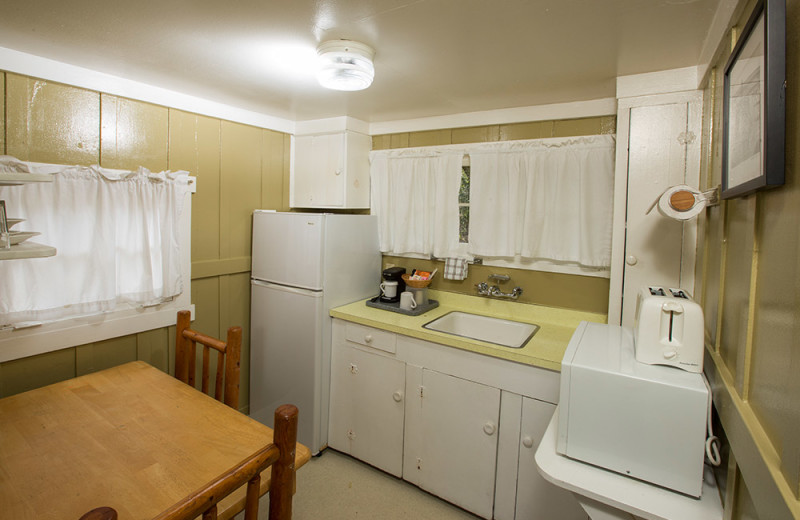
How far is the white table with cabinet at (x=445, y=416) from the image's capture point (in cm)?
192

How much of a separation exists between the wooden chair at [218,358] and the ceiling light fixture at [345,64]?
1185 millimetres

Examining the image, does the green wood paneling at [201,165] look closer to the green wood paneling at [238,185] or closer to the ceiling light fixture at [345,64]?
the green wood paneling at [238,185]

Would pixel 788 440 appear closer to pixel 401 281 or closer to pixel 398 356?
pixel 398 356

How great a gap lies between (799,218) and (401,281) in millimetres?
2230

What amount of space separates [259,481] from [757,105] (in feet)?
4.52

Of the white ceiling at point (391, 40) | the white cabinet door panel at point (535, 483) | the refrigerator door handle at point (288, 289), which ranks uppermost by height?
the white ceiling at point (391, 40)

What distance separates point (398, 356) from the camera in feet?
7.68

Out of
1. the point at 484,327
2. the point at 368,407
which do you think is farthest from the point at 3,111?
the point at 484,327

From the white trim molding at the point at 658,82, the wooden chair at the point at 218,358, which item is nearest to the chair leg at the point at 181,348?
the wooden chair at the point at 218,358

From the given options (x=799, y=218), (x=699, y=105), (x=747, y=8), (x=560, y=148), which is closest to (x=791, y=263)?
(x=799, y=218)

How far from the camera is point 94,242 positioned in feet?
6.85

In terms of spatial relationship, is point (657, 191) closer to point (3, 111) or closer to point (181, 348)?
point (181, 348)

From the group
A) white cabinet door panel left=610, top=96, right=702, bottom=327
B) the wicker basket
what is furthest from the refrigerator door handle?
white cabinet door panel left=610, top=96, right=702, bottom=327

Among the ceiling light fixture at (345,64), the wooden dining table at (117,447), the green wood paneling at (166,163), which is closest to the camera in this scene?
the wooden dining table at (117,447)
